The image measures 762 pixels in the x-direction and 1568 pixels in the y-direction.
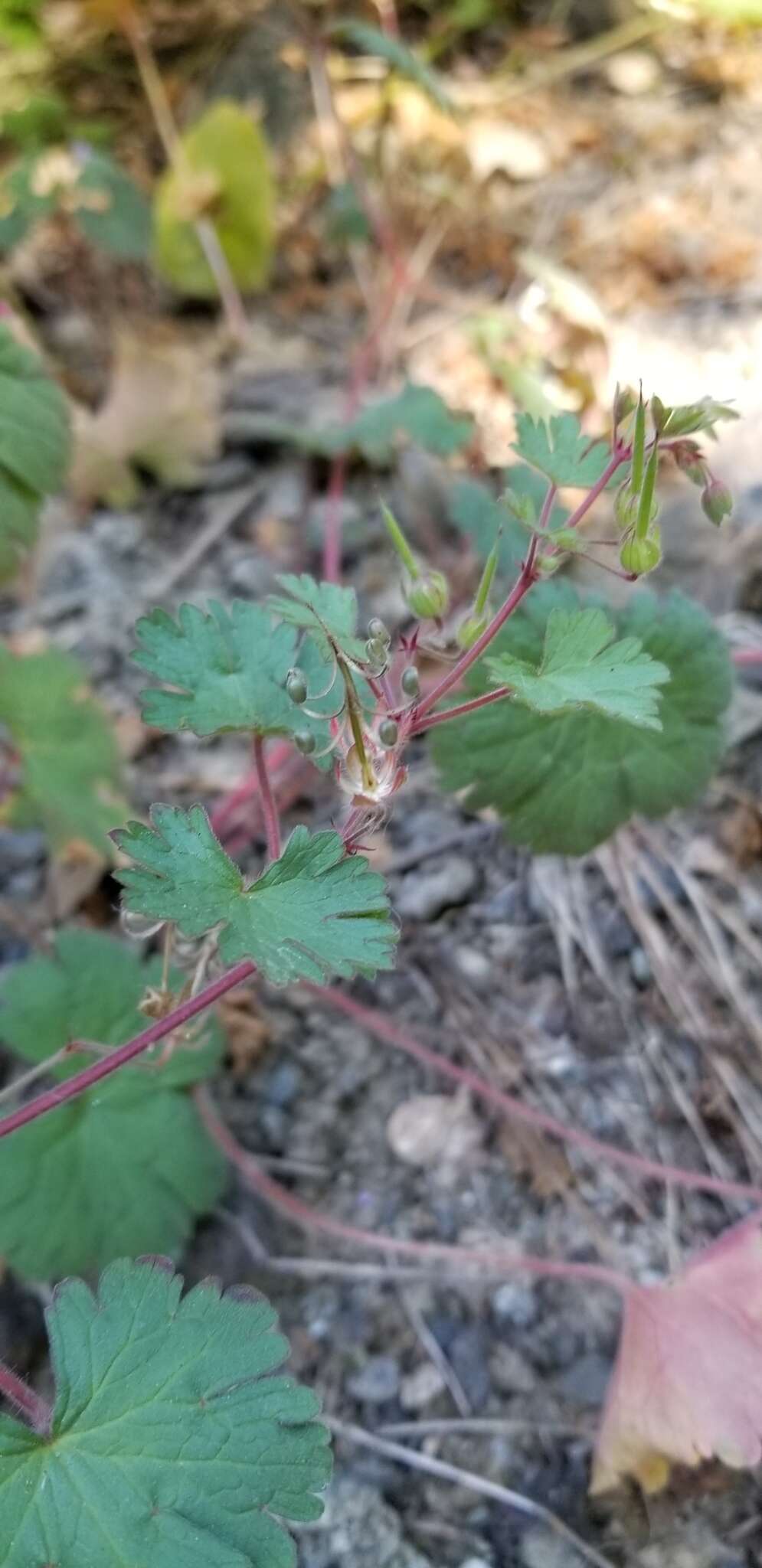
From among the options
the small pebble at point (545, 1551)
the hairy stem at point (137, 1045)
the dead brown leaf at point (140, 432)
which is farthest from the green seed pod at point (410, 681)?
the dead brown leaf at point (140, 432)

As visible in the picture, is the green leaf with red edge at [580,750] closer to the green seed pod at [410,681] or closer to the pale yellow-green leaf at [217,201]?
the green seed pod at [410,681]

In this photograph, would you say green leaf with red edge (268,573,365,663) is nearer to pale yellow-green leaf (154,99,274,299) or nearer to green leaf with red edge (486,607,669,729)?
green leaf with red edge (486,607,669,729)

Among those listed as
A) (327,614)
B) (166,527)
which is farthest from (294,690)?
(166,527)

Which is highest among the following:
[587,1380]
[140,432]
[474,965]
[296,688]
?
[296,688]

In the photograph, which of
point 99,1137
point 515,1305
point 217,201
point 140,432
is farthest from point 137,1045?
point 217,201

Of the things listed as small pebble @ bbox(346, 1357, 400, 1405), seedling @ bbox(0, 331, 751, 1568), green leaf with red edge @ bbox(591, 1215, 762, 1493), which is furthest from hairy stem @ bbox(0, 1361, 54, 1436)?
green leaf with red edge @ bbox(591, 1215, 762, 1493)

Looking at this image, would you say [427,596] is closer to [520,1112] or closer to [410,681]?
[410,681]
